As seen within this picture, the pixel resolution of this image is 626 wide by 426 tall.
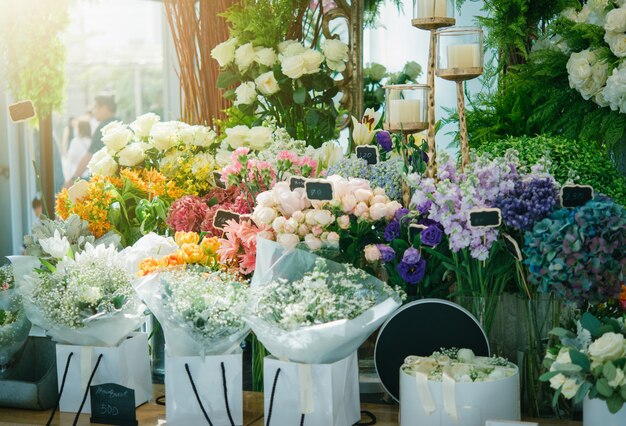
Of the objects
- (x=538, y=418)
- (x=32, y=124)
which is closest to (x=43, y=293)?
(x=538, y=418)

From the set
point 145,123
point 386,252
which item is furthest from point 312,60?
point 386,252

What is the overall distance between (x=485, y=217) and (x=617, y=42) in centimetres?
66

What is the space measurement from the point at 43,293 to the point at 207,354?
38 cm

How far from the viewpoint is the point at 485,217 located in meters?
1.40

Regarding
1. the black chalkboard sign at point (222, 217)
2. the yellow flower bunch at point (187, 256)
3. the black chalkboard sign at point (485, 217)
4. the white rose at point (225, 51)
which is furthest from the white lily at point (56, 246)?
the black chalkboard sign at point (485, 217)

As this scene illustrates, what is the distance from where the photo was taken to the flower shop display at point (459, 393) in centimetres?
132

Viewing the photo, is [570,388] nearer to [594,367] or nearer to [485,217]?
[594,367]

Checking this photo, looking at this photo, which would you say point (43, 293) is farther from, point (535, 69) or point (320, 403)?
point (535, 69)

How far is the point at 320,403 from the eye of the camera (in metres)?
1.41

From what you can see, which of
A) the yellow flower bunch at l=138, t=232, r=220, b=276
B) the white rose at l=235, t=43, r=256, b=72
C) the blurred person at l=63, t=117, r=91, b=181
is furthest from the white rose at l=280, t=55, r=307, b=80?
the blurred person at l=63, t=117, r=91, b=181

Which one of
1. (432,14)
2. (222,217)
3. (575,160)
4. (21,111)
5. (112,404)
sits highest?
(432,14)

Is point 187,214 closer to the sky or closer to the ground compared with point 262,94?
closer to the ground

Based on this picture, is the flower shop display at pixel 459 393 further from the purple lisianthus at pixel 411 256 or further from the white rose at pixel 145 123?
the white rose at pixel 145 123

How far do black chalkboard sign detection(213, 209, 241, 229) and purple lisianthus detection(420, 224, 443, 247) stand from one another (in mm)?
460
